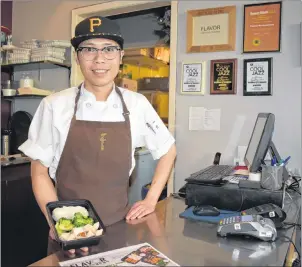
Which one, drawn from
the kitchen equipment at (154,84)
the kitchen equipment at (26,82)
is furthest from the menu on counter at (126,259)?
the kitchen equipment at (154,84)

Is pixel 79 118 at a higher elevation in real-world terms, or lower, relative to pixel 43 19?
lower

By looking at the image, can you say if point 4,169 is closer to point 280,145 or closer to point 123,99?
point 123,99

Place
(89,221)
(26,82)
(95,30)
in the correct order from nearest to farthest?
(89,221)
(95,30)
(26,82)

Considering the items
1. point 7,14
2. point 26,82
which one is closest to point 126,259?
point 26,82

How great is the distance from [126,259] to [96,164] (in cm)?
51

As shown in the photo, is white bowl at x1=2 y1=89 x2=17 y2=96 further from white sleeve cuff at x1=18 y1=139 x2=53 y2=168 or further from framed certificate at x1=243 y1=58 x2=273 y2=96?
framed certificate at x1=243 y1=58 x2=273 y2=96

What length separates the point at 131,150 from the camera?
1424 millimetres

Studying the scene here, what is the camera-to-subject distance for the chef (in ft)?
4.27

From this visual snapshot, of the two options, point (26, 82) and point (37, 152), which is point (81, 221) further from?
point (26, 82)

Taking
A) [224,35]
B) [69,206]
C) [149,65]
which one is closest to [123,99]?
[69,206]

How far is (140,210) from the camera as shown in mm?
1364

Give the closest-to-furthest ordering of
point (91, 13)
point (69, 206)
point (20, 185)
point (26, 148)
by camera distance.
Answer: point (69, 206) < point (26, 148) < point (20, 185) < point (91, 13)

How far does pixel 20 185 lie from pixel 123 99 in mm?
1348

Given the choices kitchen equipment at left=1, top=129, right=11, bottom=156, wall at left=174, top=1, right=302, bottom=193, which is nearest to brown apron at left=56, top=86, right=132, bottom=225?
wall at left=174, top=1, right=302, bottom=193
